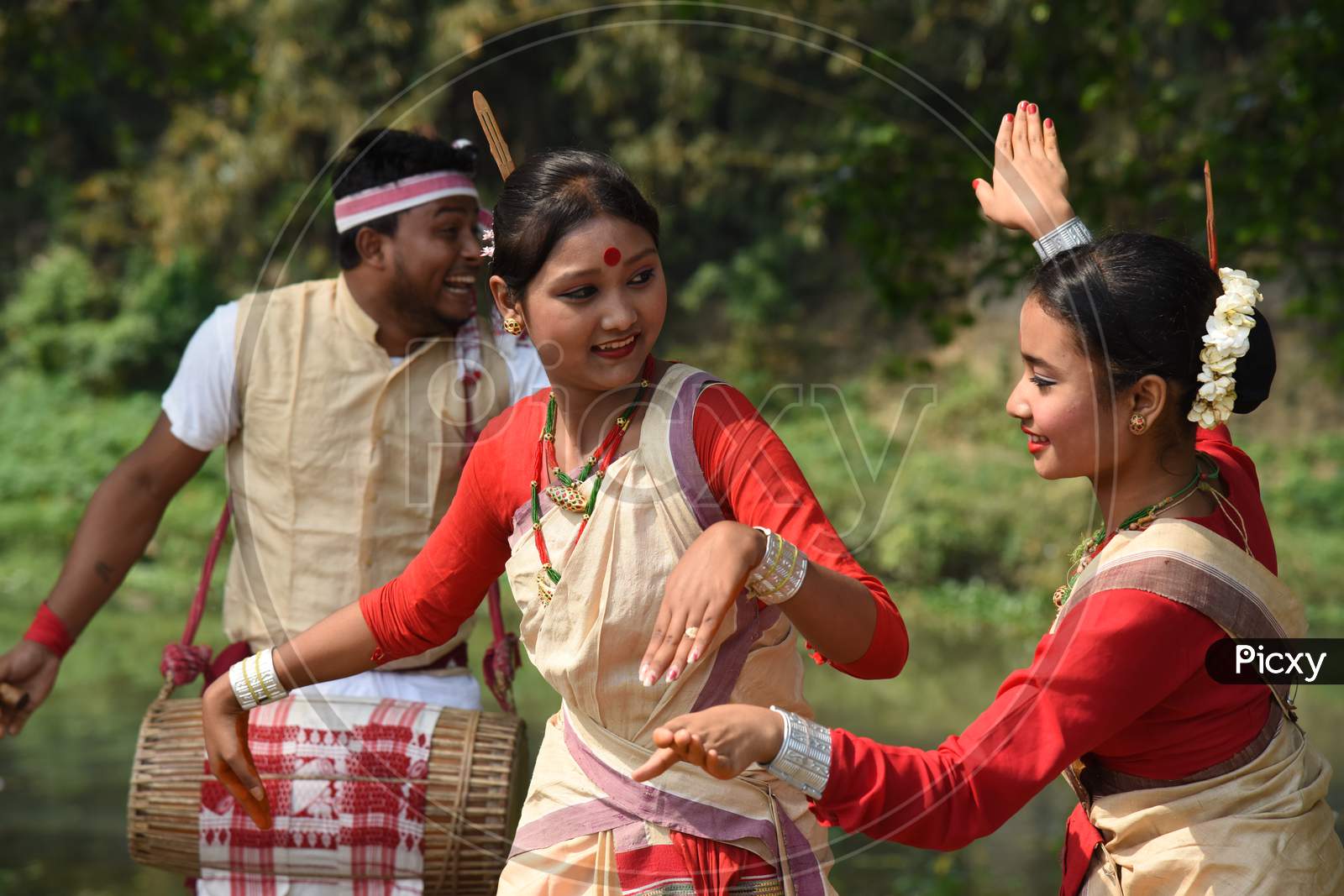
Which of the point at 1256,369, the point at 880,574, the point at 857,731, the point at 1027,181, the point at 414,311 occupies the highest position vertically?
the point at 1027,181

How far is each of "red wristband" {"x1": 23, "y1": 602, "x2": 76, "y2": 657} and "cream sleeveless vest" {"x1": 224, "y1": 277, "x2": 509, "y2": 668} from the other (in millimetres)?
381

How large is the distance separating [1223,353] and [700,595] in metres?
0.92

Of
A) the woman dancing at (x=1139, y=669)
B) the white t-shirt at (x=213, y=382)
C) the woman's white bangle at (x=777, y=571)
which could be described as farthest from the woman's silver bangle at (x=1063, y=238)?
the white t-shirt at (x=213, y=382)

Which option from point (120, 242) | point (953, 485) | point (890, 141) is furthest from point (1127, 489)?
point (120, 242)

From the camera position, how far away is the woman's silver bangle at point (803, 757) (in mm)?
1847

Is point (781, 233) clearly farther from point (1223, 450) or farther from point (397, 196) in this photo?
point (1223, 450)

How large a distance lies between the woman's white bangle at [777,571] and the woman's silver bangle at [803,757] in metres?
0.15

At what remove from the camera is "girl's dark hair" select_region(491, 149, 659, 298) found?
7.41 feet

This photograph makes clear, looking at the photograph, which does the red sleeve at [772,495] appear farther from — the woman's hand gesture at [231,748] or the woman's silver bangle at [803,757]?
the woman's hand gesture at [231,748]

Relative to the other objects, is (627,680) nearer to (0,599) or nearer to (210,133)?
(0,599)

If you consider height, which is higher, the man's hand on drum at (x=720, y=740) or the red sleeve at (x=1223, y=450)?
the red sleeve at (x=1223, y=450)

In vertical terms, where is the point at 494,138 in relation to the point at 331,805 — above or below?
above

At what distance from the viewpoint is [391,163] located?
3.69 metres

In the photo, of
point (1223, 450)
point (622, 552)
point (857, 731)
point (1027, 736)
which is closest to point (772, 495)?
point (622, 552)
